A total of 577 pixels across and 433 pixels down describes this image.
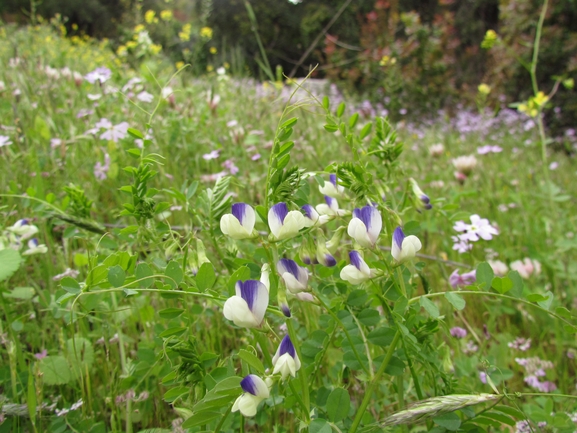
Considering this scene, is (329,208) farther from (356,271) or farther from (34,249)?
(34,249)

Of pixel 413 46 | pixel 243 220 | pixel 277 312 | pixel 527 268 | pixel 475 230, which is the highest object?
pixel 243 220

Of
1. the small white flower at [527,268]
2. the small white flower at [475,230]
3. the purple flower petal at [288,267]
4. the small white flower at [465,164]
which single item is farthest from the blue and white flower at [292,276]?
the small white flower at [465,164]

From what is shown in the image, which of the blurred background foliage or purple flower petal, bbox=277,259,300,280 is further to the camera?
the blurred background foliage

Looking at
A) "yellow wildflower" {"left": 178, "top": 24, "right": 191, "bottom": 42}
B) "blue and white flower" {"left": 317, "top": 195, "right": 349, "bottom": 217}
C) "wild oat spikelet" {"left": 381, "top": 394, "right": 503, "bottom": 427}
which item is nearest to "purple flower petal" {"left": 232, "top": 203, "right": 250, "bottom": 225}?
"blue and white flower" {"left": 317, "top": 195, "right": 349, "bottom": 217}

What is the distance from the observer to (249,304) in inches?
23.3

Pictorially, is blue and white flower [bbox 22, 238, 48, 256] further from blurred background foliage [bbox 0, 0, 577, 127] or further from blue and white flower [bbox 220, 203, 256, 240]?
blurred background foliage [bbox 0, 0, 577, 127]

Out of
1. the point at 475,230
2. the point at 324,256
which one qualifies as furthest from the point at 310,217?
the point at 475,230

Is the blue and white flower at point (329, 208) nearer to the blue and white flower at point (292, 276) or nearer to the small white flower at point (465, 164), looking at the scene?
the blue and white flower at point (292, 276)

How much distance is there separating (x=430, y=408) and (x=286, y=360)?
0.66 ft

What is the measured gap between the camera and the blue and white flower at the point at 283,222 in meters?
0.61

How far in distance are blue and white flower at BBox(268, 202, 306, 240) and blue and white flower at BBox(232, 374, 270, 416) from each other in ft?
0.62

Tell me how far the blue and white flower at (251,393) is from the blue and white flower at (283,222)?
19 centimetres

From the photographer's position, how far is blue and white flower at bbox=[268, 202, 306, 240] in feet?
2.01

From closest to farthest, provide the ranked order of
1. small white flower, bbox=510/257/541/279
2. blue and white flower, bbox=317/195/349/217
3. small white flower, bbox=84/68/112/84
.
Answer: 1. blue and white flower, bbox=317/195/349/217
2. small white flower, bbox=510/257/541/279
3. small white flower, bbox=84/68/112/84
